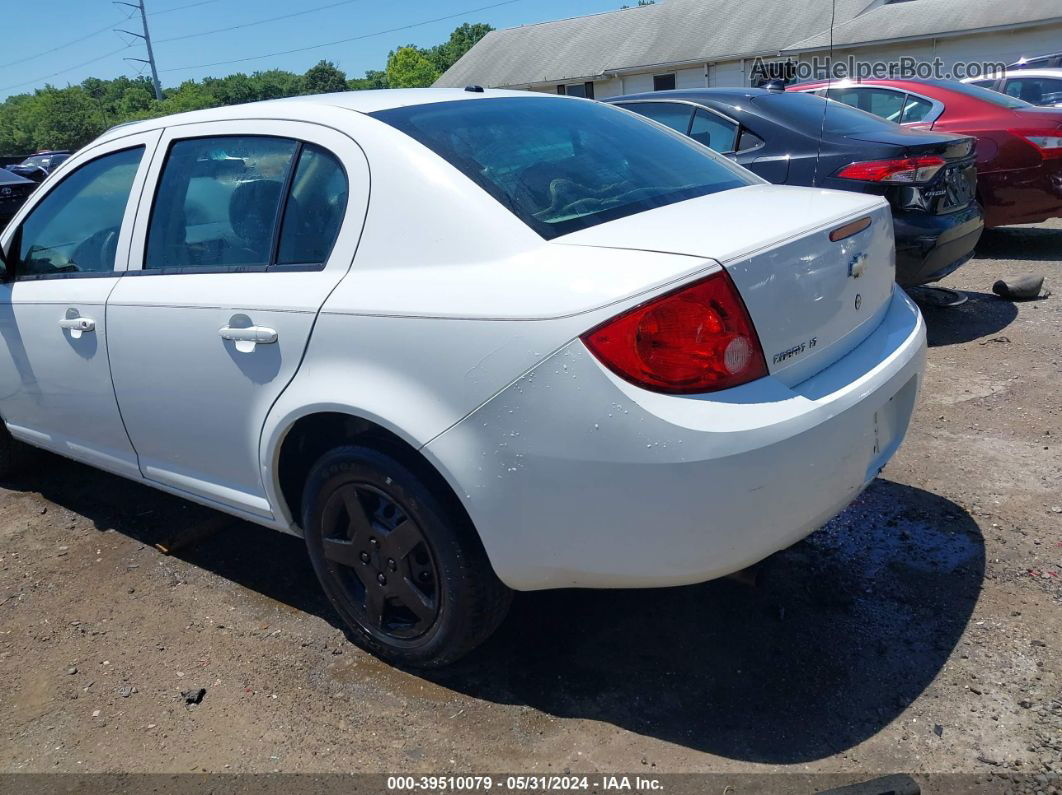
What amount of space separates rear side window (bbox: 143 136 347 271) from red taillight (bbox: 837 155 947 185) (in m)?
3.66

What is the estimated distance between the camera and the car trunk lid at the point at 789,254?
7.42ft

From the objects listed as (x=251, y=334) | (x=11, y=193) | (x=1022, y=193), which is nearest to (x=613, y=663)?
(x=251, y=334)

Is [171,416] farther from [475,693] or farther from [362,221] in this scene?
[475,693]

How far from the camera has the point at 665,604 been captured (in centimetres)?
303

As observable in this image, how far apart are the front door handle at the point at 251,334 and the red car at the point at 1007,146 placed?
Result: 21.3 feet

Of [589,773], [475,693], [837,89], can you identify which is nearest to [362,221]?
[475,693]

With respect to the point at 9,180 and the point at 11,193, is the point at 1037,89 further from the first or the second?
the point at 9,180

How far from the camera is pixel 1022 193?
711cm

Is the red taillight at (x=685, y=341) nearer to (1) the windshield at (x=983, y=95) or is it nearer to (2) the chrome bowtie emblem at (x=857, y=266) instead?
(2) the chrome bowtie emblem at (x=857, y=266)

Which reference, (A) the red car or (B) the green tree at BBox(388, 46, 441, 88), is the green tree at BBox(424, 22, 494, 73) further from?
(A) the red car

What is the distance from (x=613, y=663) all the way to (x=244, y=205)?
6.36 ft

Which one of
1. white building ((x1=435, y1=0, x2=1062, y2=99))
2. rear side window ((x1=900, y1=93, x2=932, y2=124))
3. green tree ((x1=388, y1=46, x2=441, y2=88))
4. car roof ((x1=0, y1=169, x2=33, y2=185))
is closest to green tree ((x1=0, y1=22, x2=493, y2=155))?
green tree ((x1=388, y1=46, x2=441, y2=88))

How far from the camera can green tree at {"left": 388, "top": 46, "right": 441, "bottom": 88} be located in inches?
3339

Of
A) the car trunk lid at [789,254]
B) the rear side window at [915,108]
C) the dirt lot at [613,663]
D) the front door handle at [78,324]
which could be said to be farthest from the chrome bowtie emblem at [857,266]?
the rear side window at [915,108]
